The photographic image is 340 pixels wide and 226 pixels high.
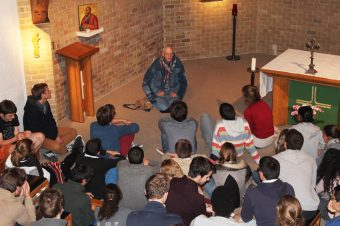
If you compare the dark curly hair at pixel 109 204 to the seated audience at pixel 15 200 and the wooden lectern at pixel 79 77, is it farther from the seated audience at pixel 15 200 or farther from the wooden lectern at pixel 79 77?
the wooden lectern at pixel 79 77

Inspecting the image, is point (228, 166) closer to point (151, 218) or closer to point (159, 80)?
point (151, 218)

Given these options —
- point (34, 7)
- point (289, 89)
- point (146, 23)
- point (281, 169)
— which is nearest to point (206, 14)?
point (146, 23)

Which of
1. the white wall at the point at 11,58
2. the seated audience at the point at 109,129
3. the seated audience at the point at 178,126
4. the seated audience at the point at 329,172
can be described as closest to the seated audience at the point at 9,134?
the white wall at the point at 11,58

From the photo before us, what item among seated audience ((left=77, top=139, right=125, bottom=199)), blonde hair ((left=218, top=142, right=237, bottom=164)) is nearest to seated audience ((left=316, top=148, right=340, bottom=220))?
blonde hair ((left=218, top=142, right=237, bottom=164))

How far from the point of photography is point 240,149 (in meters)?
8.53

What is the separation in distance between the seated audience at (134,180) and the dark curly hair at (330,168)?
2196 mm

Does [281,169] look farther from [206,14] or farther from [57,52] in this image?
[206,14]

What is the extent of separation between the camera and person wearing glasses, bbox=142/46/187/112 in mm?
11234

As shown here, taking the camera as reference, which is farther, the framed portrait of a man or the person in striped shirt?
the framed portrait of a man

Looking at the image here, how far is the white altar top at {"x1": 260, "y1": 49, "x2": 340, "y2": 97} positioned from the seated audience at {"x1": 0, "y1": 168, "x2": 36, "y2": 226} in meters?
5.55

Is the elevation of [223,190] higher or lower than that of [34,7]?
lower

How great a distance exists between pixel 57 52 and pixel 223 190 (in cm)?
501

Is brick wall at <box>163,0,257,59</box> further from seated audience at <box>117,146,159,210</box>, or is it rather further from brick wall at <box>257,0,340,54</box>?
seated audience at <box>117,146,159,210</box>

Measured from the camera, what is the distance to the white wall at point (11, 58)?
957 cm
